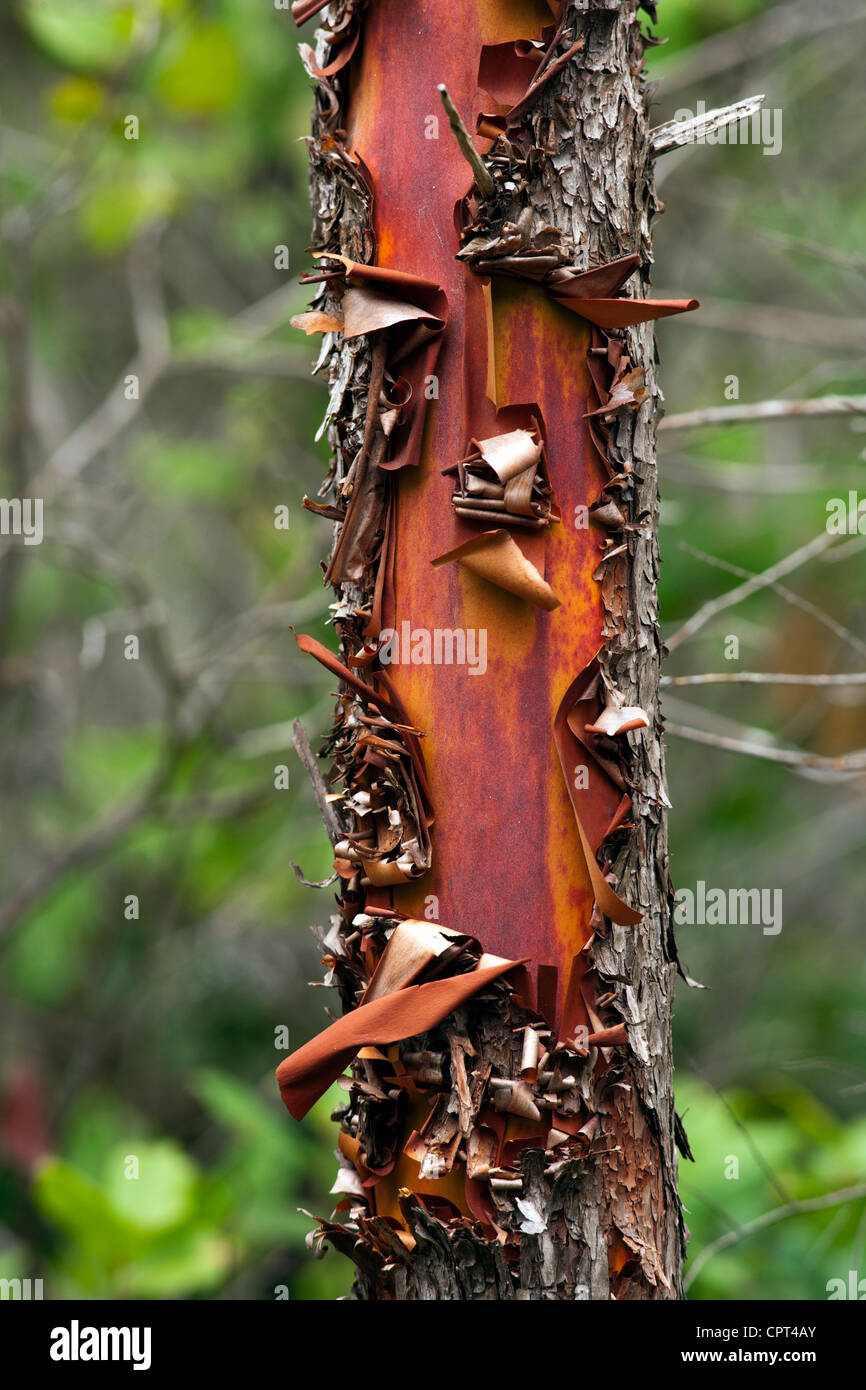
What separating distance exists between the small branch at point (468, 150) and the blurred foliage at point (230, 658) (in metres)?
1.60

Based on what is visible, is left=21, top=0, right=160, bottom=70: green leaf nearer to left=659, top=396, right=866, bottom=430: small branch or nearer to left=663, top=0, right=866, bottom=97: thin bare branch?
left=663, top=0, right=866, bottom=97: thin bare branch

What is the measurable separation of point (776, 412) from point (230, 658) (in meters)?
1.89

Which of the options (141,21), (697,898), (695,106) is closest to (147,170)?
(141,21)

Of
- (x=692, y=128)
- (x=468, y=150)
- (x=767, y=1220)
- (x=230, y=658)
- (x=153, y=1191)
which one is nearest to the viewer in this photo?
(x=468, y=150)

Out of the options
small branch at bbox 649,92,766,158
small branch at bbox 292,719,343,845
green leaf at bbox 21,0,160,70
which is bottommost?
small branch at bbox 292,719,343,845

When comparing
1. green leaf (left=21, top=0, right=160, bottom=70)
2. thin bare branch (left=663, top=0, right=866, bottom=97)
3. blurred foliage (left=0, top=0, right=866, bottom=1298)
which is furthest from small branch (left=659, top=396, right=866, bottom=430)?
green leaf (left=21, top=0, right=160, bottom=70)

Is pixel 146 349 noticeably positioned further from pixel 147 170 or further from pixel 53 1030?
pixel 53 1030

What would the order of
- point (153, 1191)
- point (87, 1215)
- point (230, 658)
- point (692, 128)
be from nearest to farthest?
point (692, 128) < point (87, 1215) < point (153, 1191) < point (230, 658)

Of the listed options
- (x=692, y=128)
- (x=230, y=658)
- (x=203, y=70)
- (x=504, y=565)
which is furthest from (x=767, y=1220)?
(x=203, y=70)

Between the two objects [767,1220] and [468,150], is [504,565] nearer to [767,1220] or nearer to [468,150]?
[468,150]

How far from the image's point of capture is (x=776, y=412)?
156 centimetres

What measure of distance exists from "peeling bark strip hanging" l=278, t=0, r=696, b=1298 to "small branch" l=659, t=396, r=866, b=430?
0.56 m

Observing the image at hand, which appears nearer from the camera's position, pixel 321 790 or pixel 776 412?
pixel 321 790

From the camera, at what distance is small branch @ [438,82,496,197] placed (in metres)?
0.76
